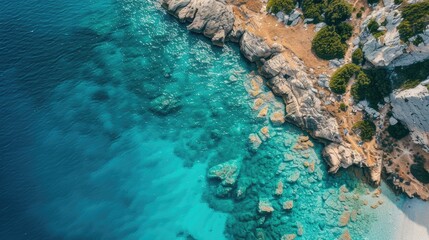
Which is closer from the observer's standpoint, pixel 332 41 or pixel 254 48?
pixel 332 41

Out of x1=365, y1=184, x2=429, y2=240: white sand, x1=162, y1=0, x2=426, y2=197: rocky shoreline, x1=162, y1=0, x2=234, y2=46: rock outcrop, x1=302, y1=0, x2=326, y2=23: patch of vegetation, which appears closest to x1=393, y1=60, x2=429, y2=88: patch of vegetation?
x1=162, y1=0, x2=426, y2=197: rocky shoreline

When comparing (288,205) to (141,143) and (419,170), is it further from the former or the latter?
(141,143)

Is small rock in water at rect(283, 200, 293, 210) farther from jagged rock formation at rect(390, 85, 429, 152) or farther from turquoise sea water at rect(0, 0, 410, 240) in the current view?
jagged rock formation at rect(390, 85, 429, 152)

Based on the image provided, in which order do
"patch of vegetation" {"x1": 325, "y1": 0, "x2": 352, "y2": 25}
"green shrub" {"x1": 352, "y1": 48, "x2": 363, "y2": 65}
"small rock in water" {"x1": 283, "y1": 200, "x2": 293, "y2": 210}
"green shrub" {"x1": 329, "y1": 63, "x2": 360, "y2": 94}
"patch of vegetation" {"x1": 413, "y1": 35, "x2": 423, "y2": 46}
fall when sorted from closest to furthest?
1. "patch of vegetation" {"x1": 413, "y1": 35, "x2": 423, "y2": 46}
2. "small rock in water" {"x1": 283, "y1": 200, "x2": 293, "y2": 210}
3. "green shrub" {"x1": 329, "y1": 63, "x2": 360, "y2": 94}
4. "green shrub" {"x1": 352, "y1": 48, "x2": 363, "y2": 65}
5. "patch of vegetation" {"x1": 325, "y1": 0, "x2": 352, "y2": 25}

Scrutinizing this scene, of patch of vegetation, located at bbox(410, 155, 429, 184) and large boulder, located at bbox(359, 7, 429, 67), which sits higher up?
large boulder, located at bbox(359, 7, 429, 67)

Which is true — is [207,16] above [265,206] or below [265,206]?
above

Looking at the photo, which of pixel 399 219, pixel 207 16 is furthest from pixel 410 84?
pixel 207 16

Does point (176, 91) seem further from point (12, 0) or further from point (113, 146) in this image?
point (12, 0)
